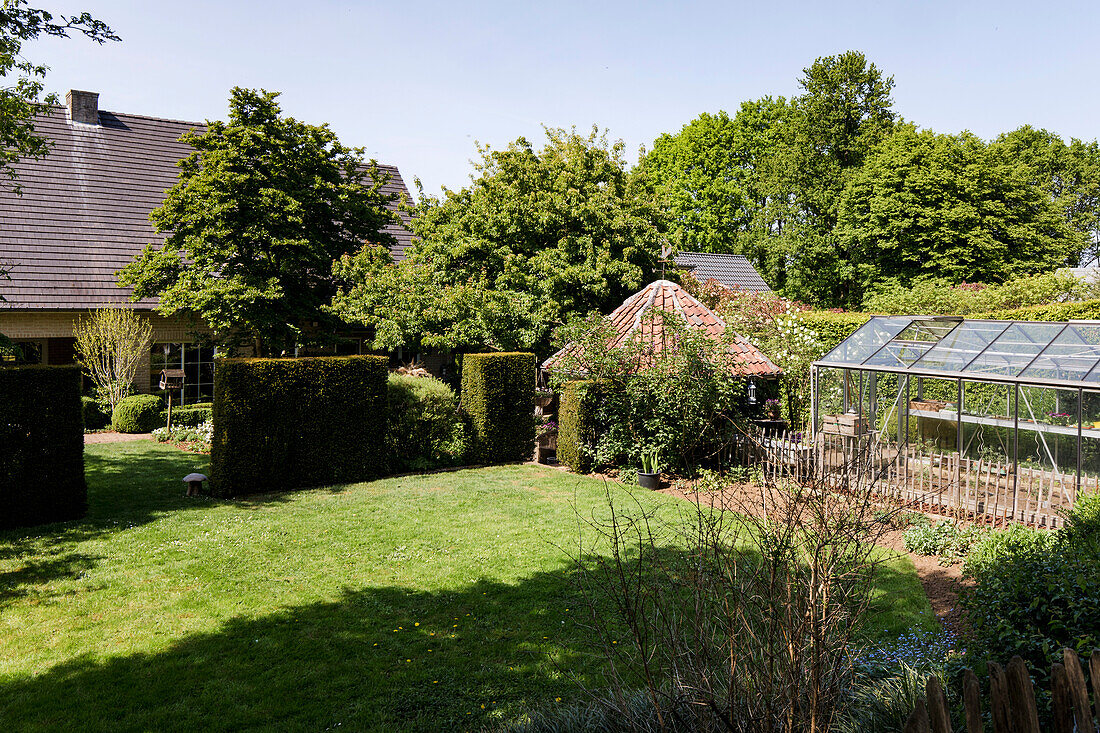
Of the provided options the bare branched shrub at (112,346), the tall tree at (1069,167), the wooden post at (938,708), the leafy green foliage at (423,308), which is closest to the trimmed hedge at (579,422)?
the leafy green foliage at (423,308)

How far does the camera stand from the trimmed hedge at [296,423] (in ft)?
37.4

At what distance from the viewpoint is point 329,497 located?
11555mm

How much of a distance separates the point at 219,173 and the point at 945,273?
32927 millimetres

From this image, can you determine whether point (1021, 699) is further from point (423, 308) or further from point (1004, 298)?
point (1004, 298)

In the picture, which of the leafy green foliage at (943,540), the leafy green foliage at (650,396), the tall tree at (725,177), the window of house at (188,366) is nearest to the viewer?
the leafy green foliage at (943,540)

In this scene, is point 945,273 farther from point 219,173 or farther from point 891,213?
point 219,173

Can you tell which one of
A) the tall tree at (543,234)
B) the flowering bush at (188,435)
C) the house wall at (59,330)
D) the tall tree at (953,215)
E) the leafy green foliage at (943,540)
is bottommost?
the leafy green foliage at (943,540)

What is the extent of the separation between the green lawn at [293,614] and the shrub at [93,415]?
8.12 m

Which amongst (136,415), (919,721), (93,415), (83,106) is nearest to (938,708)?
(919,721)

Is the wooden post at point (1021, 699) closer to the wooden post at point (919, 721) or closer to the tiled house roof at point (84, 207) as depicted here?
the wooden post at point (919, 721)

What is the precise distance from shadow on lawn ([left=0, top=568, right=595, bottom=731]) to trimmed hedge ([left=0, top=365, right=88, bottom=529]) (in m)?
5.02

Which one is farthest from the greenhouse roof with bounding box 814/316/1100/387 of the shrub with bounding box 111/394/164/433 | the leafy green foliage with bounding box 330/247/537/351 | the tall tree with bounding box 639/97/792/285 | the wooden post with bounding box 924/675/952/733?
the tall tree with bounding box 639/97/792/285

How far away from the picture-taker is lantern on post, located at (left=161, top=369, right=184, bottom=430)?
17439 millimetres

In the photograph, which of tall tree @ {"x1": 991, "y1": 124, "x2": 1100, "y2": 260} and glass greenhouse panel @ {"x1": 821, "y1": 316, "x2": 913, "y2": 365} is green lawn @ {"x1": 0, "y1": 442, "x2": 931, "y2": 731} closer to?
glass greenhouse panel @ {"x1": 821, "y1": 316, "x2": 913, "y2": 365}
